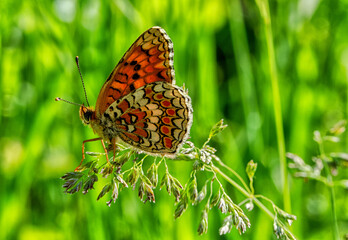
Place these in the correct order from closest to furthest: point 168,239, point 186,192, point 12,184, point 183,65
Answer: point 186,192, point 168,239, point 12,184, point 183,65

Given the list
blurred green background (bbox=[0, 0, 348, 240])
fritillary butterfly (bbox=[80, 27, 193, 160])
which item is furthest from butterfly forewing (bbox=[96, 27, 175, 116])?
blurred green background (bbox=[0, 0, 348, 240])

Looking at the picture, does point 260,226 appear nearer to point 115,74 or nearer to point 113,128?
point 113,128

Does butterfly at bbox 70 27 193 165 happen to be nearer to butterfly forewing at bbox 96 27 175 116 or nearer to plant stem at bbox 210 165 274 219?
butterfly forewing at bbox 96 27 175 116

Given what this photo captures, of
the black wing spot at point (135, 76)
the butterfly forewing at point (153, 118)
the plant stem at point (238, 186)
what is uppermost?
the black wing spot at point (135, 76)

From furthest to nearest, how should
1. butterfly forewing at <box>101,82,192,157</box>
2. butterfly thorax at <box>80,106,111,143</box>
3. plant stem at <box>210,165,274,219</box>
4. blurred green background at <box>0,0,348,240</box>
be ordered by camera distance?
blurred green background at <box>0,0,348,240</box>
butterfly thorax at <box>80,106,111,143</box>
butterfly forewing at <box>101,82,192,157</box>
plant stem at <box>210,165,274,219</box>

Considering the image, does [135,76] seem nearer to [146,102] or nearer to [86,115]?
[146,102]

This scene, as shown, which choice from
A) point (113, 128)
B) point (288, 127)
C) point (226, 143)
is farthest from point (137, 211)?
point (288, 127)

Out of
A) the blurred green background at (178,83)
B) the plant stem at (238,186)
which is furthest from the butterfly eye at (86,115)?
the plant stem at (238,186)

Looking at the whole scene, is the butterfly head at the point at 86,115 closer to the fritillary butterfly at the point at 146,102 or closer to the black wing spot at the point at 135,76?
the fritillary butterfly at the point at 146,102
